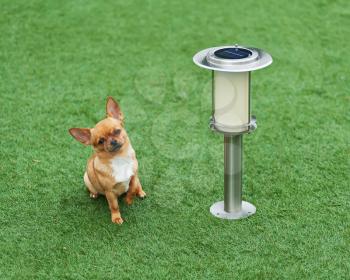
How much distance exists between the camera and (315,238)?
429cm

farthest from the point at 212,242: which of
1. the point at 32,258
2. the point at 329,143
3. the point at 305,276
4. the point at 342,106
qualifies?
the point at 342,106

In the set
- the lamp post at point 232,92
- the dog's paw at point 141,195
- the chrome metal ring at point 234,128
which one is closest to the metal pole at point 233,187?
the lamp post at point 232,92

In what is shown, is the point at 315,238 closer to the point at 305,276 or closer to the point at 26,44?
the point at 305,276

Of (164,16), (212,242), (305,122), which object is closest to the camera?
(212,242)

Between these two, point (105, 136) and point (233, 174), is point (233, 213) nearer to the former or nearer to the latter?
point (233, 174)

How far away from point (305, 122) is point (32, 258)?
8.76 feet

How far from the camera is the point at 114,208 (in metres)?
4.48

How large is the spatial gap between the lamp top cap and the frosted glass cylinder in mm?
101

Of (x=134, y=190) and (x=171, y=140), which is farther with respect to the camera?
(x=171, y=140)

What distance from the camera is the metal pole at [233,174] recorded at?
4.34m

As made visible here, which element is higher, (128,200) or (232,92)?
(232,92)

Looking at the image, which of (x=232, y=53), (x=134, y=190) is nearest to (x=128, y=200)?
(x=134, y=190)

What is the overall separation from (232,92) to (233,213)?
0.92 m

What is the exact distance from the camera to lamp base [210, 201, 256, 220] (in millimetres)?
4523
